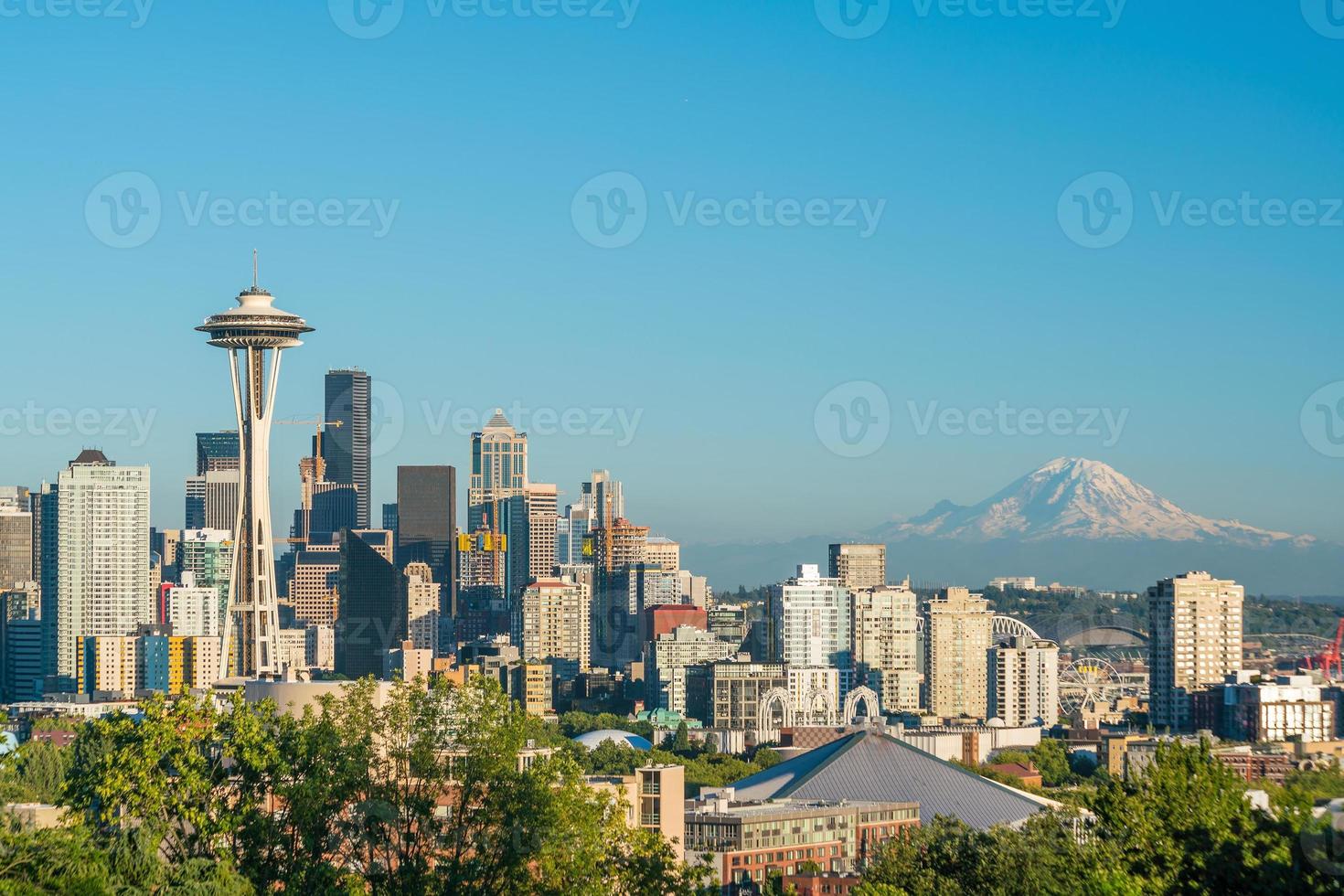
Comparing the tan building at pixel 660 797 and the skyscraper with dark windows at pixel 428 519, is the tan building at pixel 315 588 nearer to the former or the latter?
the skyscraper with dark windows at pixel 428 519

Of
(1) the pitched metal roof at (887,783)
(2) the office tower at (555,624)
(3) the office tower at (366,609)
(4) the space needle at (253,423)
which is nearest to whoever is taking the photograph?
(1) the pitched metal roof at (887,783)

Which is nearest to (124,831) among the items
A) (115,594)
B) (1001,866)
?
(1001,866)

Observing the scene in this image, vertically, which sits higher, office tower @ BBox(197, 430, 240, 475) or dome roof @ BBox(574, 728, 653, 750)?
office tower @ BBox(197, 430, 240, 475)

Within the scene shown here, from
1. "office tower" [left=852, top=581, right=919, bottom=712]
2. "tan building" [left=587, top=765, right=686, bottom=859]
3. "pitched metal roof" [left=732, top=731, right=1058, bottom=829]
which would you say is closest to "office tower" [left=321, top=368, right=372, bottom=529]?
"office tower" [left=852, top=581, right=919, bottom=712]

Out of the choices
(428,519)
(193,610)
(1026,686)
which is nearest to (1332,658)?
(1026,686)

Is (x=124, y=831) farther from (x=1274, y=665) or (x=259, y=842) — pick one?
(x=1274, y=665)

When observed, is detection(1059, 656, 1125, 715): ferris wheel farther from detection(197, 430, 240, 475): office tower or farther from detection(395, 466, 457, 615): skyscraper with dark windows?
detection(197, 430, 240, 475): office tower

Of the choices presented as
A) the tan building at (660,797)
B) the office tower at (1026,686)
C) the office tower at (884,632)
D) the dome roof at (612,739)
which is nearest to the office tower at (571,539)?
the office tower at (884,632)
